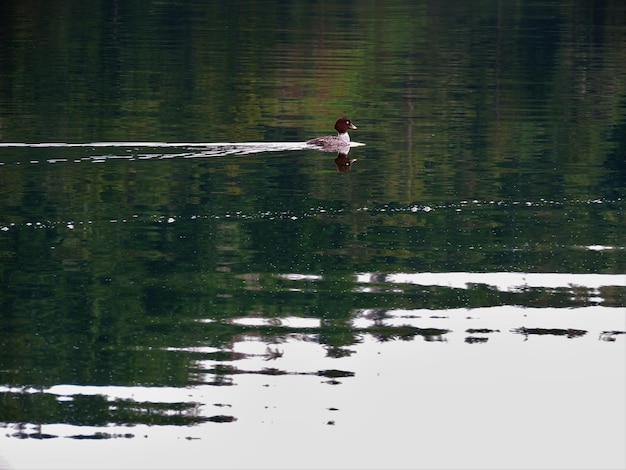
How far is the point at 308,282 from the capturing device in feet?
62.2

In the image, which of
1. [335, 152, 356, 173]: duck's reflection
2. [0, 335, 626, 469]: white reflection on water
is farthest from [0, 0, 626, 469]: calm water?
[335, 152, 356, 173]: duck's reflection

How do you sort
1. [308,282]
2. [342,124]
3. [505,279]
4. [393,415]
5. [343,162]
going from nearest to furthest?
[393,415]
[308,282]
[505,279]
[343,162]
[342,124]

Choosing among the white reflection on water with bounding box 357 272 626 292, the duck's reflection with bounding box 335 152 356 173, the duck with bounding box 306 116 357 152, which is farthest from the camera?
the duck with bounding box 306 116 357 152

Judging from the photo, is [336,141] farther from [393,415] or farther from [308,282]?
[393,415]

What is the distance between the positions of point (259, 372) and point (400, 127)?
21.4 m

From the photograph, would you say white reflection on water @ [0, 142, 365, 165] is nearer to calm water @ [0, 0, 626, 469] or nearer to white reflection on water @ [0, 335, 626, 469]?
calm water @ [0, 0, 626, 469]

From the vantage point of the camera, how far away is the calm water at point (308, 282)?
44.1ft

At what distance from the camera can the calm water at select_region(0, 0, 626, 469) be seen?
13445mm

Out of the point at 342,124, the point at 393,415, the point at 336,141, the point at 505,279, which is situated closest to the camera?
the point at 393,415

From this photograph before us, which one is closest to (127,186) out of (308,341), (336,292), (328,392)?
(336,292)

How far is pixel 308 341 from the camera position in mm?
16109

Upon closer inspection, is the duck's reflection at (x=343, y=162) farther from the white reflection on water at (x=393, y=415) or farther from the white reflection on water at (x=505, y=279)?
the white reflection on water at (x=393, y=415)

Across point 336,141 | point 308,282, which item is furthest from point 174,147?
point 308,282

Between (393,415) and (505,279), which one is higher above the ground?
(505,279)
